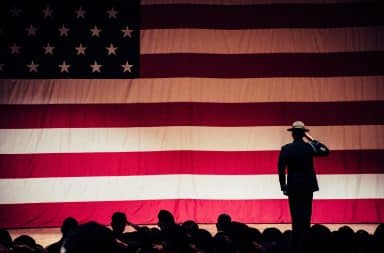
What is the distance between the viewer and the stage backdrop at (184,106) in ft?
20.4

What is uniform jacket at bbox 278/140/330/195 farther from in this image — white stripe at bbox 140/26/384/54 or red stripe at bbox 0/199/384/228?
white stripe at bbox 140/26/384/54

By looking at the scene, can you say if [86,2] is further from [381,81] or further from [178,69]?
[381,81]

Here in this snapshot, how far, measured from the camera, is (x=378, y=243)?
2832 mm

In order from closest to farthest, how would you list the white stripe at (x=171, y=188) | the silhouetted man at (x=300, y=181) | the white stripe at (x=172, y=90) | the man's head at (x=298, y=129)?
the silhouetted man at (x=300, y=181) < the man's head at (x=298, y=129) < the white stripe at (x=171, y=188) < the white stripe at (x=172, y=90)

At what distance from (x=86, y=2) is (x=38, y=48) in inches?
33.2

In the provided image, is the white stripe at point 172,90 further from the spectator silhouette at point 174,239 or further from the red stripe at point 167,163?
the spectator silhouette at point 174,239

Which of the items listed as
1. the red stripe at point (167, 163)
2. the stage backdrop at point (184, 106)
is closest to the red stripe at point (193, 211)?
the stage backdrop at point (184, 106)

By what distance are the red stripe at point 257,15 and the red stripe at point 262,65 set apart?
15.4 inches

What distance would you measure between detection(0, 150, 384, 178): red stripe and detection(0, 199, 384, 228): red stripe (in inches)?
14.5

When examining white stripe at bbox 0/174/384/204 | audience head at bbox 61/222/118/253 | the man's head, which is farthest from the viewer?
white stripe at bbox 0/174/384/204

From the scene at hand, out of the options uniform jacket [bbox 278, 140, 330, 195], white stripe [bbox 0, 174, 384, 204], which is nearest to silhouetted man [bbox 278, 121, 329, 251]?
uniform jacket [bbox 278, 140, 330, 195]

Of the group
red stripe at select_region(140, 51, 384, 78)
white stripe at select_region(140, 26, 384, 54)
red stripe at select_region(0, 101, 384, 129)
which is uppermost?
white stripe at select_region(140, 26, 384, 54)

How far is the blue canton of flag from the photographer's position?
6340 mm

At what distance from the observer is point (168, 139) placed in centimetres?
630
